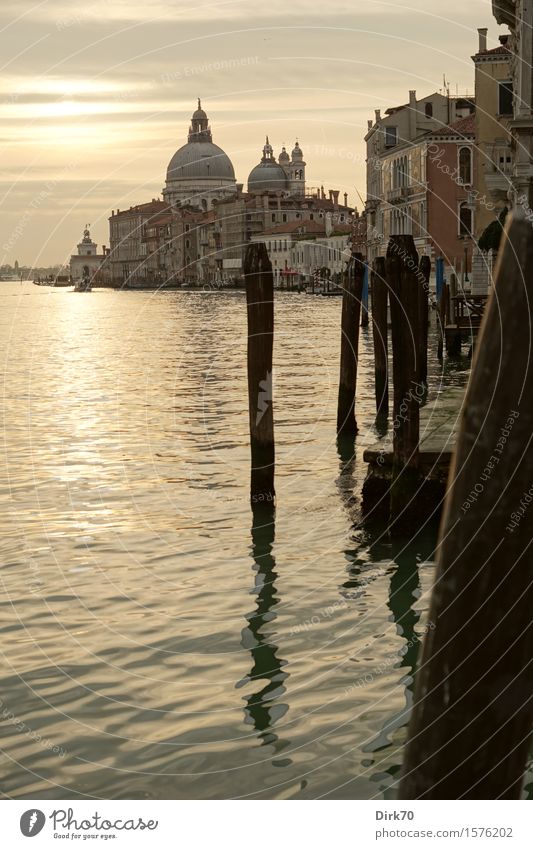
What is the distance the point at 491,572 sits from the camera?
7.12 ft

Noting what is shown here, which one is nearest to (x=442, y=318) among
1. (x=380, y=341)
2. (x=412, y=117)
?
(x=380, y=341)

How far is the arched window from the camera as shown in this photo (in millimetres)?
52938

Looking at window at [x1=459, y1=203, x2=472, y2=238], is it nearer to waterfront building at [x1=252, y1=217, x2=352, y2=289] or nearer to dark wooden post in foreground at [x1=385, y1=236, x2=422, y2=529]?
waterfront building at [x1=252, y1=217, x2=352, y2=289]

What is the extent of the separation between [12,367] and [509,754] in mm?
31672

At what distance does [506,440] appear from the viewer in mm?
2133

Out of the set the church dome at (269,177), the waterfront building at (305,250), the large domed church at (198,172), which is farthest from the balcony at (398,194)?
the large domed church at (198,172)

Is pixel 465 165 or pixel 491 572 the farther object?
pixel 465 165

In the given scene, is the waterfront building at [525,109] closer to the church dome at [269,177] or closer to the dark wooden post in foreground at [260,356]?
the dark wooden post in foreground at [260,356]

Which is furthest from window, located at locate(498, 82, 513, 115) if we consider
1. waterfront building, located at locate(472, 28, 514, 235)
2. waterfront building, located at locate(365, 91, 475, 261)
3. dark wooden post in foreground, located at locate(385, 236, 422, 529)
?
dark wooden post in foreground, located at locate(385, 236, 422, 529)

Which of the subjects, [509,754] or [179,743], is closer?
[509,754]

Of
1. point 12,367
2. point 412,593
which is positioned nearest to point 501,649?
point 412,593

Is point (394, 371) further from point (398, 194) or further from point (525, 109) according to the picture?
point (398, 194)

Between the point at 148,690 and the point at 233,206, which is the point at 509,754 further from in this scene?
the point at 233,206
